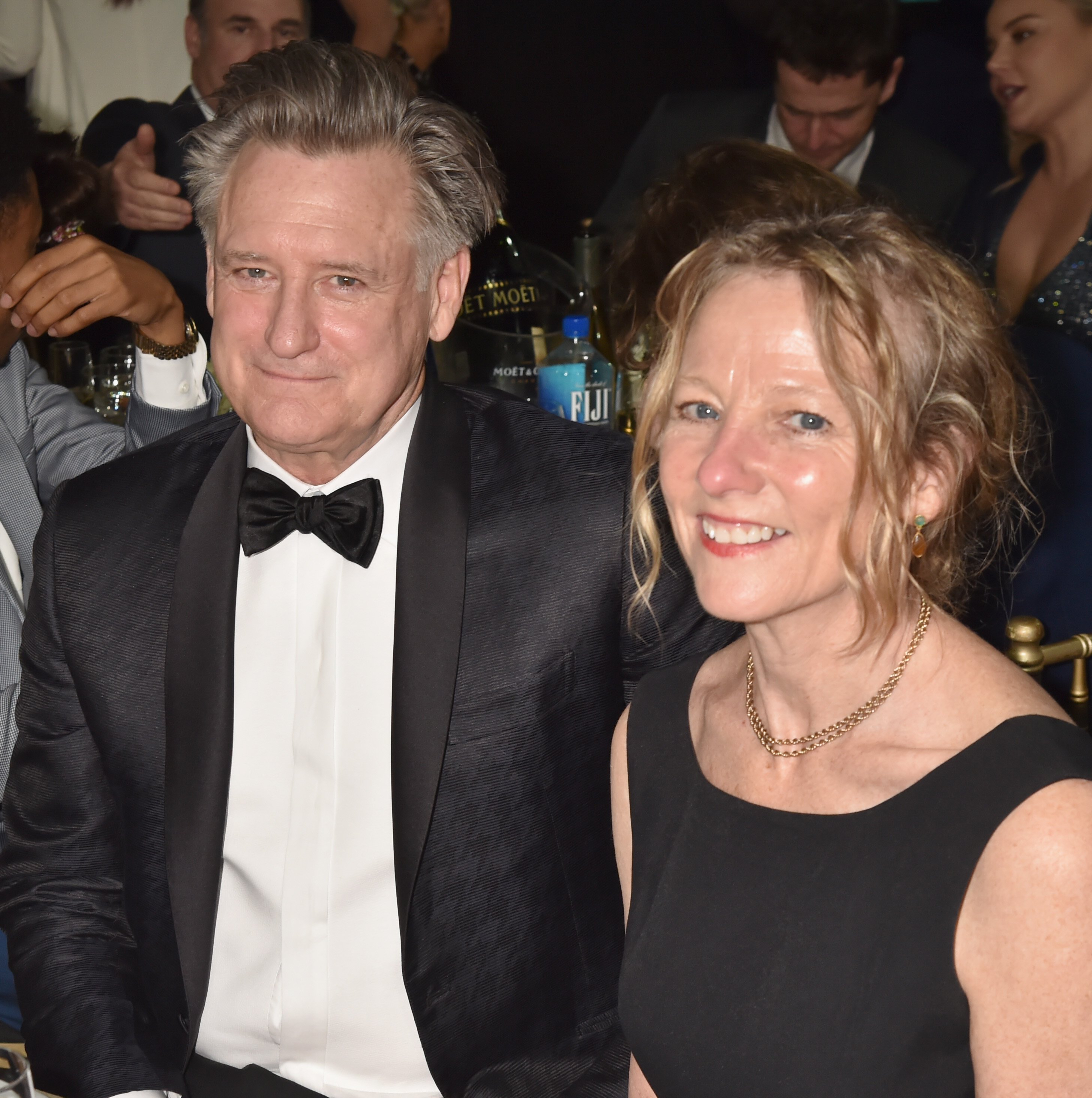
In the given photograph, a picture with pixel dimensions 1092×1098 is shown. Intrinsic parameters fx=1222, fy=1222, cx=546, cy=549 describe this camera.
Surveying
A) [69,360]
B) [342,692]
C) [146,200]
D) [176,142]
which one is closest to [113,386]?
[69,360]

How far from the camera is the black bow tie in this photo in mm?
1524

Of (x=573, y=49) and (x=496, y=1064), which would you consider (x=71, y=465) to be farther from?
(x=573, y=49)

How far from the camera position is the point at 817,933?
3.87 ft

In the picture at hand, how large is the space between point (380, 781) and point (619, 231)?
186 centimetres

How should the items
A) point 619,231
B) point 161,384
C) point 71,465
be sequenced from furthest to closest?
point 619,231
point 71,465
point 161,384

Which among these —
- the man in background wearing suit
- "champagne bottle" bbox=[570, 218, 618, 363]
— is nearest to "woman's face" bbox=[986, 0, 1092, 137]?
the man in background wearing suit

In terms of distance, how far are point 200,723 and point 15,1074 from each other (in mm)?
674

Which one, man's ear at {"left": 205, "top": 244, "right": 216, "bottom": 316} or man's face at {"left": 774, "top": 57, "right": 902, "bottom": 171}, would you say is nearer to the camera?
man's ear at {"left": 205, "top": 244, "right": 216, "bottom": 316}

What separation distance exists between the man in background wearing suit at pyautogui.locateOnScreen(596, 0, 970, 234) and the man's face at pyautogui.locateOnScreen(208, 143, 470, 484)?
1223 mm

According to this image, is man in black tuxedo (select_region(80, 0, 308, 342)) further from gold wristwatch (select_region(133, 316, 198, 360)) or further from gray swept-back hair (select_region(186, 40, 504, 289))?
gray swept-back hair (select_region(186, 40, 504, 289))

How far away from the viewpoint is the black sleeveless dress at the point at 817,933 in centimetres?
110

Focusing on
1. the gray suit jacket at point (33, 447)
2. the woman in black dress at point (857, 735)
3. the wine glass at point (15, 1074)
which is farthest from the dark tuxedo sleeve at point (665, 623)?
the gray suit jacket at point (33, 447)

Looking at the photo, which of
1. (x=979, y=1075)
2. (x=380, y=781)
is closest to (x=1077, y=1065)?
(x=979, y=1075)

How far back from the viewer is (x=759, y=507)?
1.18m
